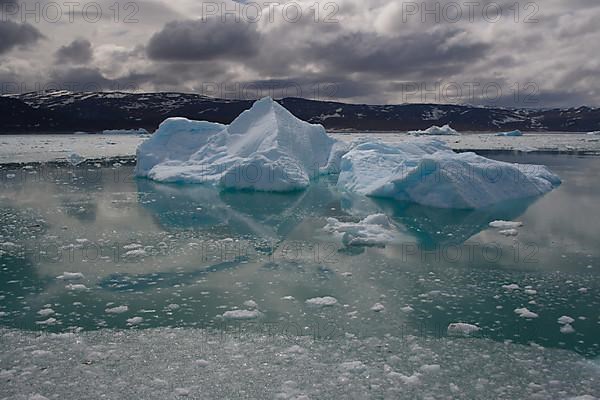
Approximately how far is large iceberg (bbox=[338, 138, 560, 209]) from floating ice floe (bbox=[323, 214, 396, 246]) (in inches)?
127

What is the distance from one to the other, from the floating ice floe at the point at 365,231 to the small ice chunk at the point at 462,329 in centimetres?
313

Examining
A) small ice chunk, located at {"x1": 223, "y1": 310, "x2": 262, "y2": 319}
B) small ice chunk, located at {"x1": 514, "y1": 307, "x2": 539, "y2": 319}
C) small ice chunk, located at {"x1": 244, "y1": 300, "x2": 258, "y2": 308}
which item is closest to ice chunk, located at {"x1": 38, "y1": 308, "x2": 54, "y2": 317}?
small ice chunk, located at {"x1": 223, "y1": 310, "x2": 262, "y2": 319}

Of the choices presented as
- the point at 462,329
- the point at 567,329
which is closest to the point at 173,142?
the point at 462,329

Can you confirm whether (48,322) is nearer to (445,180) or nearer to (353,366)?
(353,366)

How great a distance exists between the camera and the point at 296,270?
6.19 meters

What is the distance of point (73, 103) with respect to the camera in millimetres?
118000

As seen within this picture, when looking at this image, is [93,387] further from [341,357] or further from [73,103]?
[73,103]

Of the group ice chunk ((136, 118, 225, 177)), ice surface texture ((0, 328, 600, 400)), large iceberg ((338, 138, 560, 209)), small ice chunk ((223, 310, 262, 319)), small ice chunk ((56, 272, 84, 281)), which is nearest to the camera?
ice surface texture ((0, 328, 600, 400))

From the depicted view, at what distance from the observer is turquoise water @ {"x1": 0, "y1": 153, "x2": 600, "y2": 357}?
4652mm

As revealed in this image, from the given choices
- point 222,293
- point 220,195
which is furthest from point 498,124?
point 222,293

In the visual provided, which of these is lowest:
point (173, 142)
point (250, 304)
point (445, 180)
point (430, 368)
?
point (430, 368)

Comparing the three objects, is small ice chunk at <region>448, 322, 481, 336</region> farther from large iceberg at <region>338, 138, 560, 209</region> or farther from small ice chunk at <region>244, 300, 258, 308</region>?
large iceberg at <region>338, 138, 560, 209</region>

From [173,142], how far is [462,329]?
15.2 meters

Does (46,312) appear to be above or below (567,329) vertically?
above
